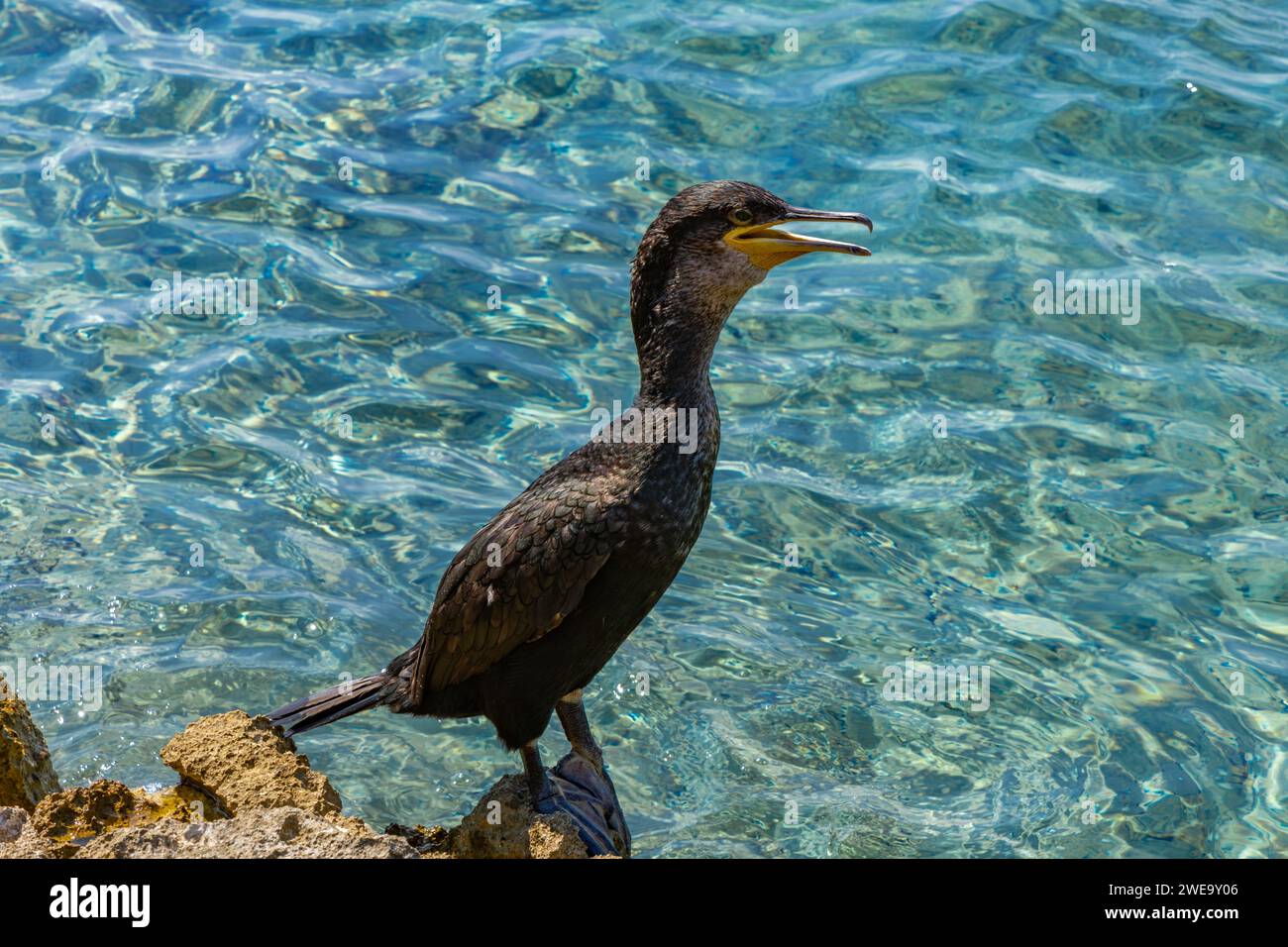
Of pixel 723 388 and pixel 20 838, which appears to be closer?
pixel 20 838

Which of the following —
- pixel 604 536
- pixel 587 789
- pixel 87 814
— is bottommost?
pixel 587 789

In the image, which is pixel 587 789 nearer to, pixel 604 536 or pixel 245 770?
pixel 604 536

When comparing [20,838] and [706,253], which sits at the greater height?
[706,253]

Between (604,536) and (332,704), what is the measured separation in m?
1.09

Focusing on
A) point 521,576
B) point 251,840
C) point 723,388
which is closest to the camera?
point 251,840

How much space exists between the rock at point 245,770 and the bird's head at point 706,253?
5.24 ft

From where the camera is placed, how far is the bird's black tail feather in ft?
15.7

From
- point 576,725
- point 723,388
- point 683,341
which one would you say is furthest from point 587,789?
point 723,388

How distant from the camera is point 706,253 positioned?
15.3 feet

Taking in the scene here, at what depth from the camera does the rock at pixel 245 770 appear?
432 cm

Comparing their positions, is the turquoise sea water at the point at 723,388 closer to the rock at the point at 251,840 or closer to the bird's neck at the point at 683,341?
the rock at the point at 251,840

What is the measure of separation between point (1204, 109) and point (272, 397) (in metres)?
6.25

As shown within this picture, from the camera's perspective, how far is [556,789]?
15.1 ft
